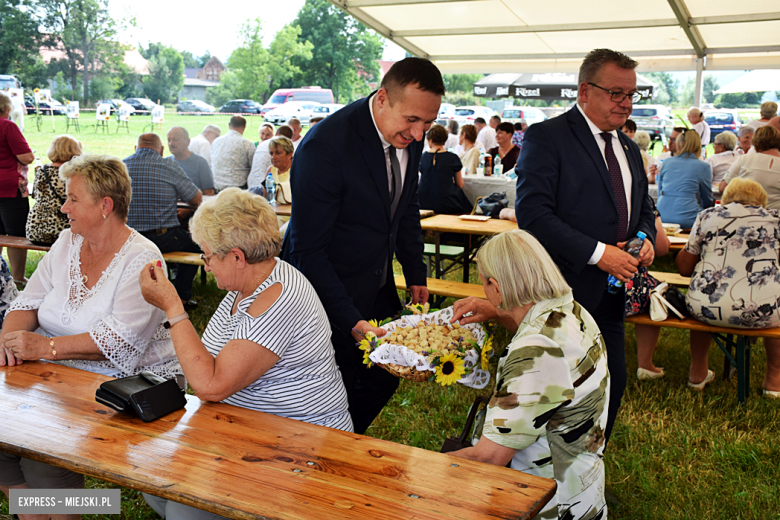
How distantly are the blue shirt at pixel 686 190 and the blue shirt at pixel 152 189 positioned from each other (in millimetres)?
4766

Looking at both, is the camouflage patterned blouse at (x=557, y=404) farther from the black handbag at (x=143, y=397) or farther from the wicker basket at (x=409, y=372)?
the black handbag at (x=143, y=397)

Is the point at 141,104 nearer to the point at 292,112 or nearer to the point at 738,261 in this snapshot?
the point at 292,112

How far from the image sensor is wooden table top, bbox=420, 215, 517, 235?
523cm

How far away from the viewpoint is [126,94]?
45.1 feet

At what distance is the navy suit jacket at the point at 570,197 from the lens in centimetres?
232

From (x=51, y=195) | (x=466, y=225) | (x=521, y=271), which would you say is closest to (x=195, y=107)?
(x=51, y=195)

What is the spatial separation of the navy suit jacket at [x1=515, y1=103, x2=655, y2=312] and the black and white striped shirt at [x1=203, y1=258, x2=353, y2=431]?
96cm

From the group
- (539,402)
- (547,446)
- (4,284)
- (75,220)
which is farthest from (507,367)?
(4,284)

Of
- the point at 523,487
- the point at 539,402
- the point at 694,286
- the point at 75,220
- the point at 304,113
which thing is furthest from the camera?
the point at 304,113

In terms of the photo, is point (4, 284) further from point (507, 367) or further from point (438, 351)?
point (507, 367)

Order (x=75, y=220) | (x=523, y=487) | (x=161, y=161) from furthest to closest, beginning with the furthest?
(x=161, y=161) → (x=75, y=220) → (x=523, y=487)

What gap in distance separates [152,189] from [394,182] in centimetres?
335

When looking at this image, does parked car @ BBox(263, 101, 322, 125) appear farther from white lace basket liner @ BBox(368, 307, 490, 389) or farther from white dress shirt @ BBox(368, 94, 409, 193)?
white lace basket liner @ BBox(368, 307, 490, 389)

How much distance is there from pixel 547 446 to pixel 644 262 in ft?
3.50
